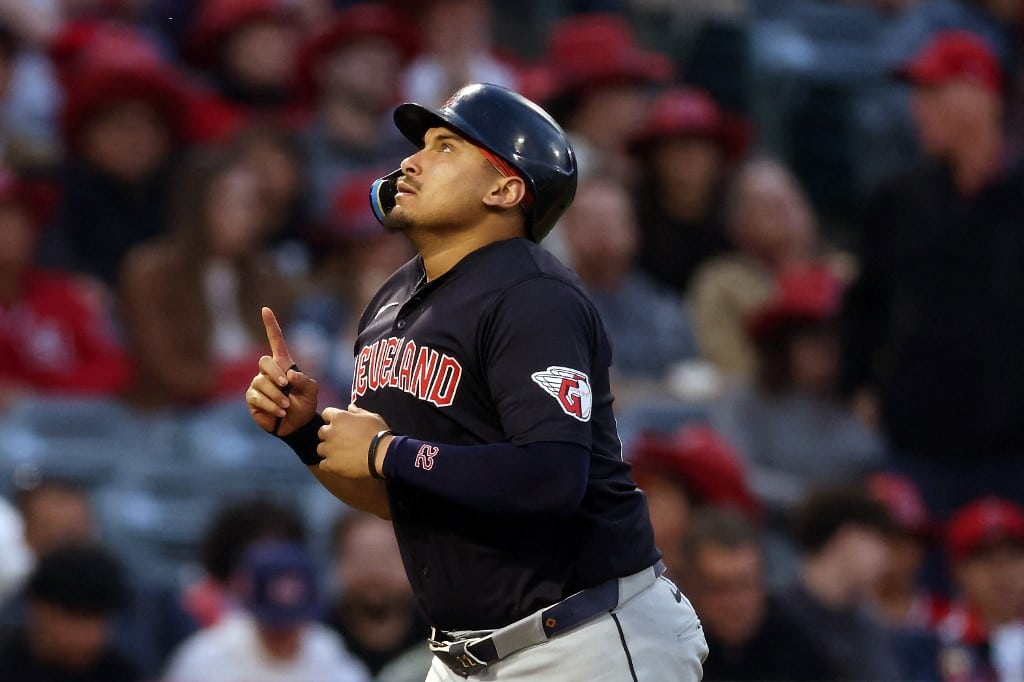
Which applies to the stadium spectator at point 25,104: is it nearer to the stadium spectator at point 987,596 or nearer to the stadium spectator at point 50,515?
the stadium spectator at point 50,515

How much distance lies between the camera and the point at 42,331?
23.1 feet

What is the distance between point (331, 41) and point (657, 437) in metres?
2.50

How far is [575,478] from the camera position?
3.03 meters

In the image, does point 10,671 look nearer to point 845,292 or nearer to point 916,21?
point 845,292

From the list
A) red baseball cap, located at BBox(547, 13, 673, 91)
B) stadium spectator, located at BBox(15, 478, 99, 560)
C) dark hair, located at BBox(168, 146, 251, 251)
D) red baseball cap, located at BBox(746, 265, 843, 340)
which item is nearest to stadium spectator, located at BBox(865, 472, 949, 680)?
red baseball cap, located at BBox(746, 265, 843, 340)

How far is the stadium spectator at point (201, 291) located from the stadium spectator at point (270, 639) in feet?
3.57

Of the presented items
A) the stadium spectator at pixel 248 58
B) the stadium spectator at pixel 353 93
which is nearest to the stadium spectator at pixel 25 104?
the stadium spectator at pixel 248 58

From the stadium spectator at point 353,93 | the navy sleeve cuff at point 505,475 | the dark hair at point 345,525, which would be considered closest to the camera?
the navy sleeve cuff at point 505,475

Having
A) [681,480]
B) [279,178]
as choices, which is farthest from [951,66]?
[279,178]

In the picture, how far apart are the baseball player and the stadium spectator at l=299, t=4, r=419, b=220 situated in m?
4.93

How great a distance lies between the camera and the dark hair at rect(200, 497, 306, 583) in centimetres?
648

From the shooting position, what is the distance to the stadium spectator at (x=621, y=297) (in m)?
7.73

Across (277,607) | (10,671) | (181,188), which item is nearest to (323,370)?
(181,188)

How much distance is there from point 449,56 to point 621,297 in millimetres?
1660
